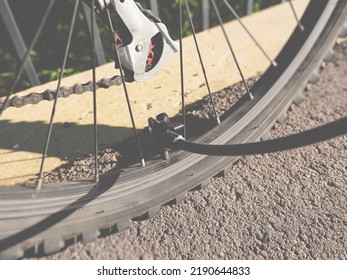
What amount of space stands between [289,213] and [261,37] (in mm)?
1707

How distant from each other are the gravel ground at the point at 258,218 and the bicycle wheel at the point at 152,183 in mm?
77

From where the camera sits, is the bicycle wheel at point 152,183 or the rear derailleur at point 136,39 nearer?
the bicycle wheel at point 152,183

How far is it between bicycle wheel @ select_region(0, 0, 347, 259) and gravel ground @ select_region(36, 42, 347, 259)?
0.08m

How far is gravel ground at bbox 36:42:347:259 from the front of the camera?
4.94 ft

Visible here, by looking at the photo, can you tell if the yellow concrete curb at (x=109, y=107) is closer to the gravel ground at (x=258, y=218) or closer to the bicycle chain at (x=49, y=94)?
the bicycle chain at (x=49, y=94)

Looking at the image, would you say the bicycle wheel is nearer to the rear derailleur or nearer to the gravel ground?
the gravel ground

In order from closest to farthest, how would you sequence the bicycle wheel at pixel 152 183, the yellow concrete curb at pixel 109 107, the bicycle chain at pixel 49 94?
the bicycle wheel at pixel 152 183 → the bicycle chain at pixel 49 94 → the yellow concrete curb at pixel 109 107

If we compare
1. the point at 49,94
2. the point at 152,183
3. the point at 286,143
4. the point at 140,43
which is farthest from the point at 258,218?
the point at 49,94

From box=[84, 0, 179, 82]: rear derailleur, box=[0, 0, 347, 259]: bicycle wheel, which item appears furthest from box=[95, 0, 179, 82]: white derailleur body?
box=[0, 0, 347, 259]: bicycle wheel

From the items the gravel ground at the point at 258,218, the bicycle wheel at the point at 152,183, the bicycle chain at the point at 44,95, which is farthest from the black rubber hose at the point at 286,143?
the bicycle chain at the point at 44,95

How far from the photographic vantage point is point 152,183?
1566 mm

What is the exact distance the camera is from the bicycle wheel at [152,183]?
4.48ft

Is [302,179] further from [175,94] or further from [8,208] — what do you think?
[8,208]
